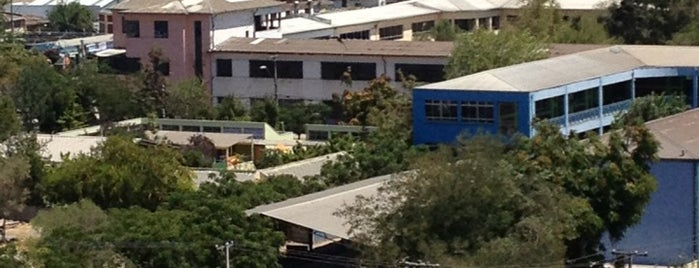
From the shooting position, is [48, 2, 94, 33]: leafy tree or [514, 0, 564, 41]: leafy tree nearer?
[514, 0, 564, 41]: leafy tree

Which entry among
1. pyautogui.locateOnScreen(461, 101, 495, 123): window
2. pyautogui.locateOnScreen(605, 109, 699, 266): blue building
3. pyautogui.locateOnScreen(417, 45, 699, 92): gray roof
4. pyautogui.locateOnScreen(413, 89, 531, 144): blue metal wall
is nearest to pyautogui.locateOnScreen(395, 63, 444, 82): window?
pyautogui.locateOnScreen(417, 45, 699, 92): gray roof

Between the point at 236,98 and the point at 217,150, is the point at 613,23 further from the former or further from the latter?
the point at 217,150

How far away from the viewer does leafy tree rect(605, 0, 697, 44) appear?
40625 mm

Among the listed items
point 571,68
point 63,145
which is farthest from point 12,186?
point 571,68

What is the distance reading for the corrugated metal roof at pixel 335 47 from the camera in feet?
123

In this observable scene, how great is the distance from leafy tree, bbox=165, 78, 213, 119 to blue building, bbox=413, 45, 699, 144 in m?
7.01

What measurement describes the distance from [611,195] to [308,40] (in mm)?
17457

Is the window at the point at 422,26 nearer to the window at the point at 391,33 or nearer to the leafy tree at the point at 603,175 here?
the window at the point at 391,33

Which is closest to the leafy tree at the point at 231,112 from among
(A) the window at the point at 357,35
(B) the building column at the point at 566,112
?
(B) the building column at the point at 566,112

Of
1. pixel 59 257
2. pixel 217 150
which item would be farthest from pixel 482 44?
pixel 59 257

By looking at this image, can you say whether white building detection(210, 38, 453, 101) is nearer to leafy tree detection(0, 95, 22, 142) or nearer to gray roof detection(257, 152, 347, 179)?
gray roof detection(257, 152, 347, 179)

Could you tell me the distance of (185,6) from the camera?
38.7 meters

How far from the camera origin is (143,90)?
119ft

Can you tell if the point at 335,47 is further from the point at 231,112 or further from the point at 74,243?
the point at 74,243
